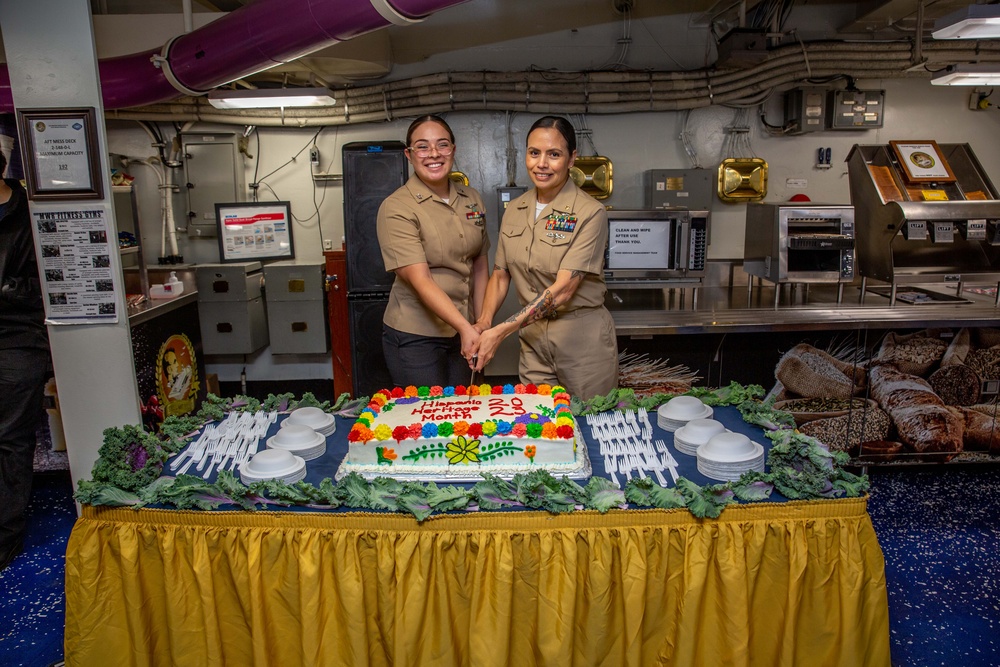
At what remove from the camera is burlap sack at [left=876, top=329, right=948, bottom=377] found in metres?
3.79

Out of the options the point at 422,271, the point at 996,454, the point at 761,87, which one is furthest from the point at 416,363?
the point at 761,87

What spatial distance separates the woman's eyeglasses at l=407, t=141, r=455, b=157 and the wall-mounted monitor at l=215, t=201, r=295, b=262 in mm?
3239

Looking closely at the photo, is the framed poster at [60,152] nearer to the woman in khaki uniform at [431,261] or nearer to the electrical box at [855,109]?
the woman in khaki uniform at [431,261]

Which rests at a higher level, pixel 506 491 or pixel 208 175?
pixel 208 175

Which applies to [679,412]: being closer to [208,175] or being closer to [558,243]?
[558,243]

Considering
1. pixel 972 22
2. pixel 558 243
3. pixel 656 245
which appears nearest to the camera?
pixel 558 243

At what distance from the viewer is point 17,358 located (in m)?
3.25

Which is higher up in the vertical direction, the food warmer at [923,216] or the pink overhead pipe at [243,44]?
the pink overhead pipe at [243,44]

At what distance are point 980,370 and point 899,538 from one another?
1.18 meters

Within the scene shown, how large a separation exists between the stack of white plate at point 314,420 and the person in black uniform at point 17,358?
1.67 m

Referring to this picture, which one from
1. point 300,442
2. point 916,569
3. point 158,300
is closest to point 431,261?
point 300,442

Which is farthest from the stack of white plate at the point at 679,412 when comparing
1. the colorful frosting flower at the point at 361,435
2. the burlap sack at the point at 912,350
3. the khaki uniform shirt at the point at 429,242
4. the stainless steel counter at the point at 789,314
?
the burlap sack at the point at 912,350

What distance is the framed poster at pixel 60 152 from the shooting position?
8.93 feet

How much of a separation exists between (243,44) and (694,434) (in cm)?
311
